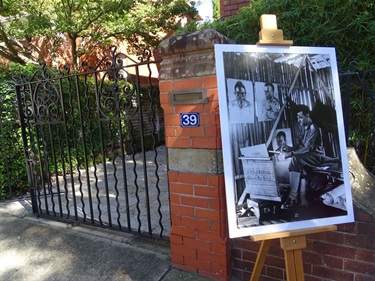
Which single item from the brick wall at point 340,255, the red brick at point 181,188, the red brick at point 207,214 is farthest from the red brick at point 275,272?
the red brick at point 181,188

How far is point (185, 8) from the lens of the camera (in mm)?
9148

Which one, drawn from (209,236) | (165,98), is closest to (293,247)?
(209,236)

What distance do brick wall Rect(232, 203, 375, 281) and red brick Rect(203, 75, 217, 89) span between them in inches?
47.7

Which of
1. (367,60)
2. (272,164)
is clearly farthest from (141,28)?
(272,164)

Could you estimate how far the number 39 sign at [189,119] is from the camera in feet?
6.44

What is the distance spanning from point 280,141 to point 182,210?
0.98 m

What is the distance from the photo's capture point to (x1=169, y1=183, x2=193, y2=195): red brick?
2092mm

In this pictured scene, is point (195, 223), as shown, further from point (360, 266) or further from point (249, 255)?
point (360, 266)

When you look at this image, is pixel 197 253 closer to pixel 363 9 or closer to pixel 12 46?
pixel 363 9

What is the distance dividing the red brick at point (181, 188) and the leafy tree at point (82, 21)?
6.65m

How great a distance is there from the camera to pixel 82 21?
24.4 ft

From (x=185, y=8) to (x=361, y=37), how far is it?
7967 millimetres

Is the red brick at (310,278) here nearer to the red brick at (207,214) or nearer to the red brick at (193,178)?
the red brick at (207,214)

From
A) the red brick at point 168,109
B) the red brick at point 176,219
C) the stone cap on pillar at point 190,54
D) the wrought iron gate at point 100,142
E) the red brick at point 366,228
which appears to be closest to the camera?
the red brick at point 366,228
